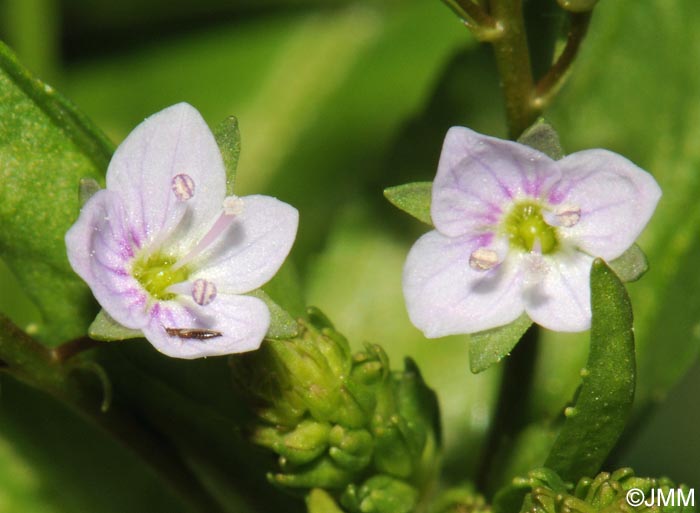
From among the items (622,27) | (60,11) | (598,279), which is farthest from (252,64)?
(598,279)

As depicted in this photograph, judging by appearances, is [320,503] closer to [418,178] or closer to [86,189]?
[86,189]

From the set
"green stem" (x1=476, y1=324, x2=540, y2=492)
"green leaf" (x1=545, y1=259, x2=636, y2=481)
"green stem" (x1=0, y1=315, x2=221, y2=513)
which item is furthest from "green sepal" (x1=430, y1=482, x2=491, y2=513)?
"green stem" (x1=0, y1=315, x2=221, y2=513)

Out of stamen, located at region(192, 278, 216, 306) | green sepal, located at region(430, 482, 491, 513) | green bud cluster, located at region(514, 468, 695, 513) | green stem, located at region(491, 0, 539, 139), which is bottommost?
green sepal, located at region(430, 482, 491, 513)

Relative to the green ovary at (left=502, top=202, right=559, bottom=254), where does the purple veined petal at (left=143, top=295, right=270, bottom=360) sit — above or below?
below

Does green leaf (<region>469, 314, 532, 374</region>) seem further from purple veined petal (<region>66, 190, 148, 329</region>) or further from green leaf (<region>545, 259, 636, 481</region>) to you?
purple veined petal (<region>66, 190, 148, 329</region>)

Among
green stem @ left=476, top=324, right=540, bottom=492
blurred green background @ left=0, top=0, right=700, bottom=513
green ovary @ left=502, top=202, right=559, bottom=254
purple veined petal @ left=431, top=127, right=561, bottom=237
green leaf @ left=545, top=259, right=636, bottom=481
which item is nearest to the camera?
green leaf @ left=545, top=259, right=636, bottom=481

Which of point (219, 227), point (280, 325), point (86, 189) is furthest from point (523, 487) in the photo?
point (86, 189)
